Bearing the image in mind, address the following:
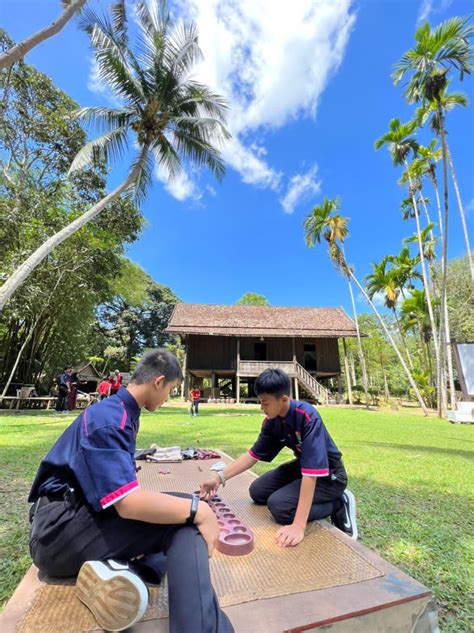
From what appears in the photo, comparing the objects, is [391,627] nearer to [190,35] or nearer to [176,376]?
[176,376]

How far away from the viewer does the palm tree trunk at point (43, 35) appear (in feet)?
15.8

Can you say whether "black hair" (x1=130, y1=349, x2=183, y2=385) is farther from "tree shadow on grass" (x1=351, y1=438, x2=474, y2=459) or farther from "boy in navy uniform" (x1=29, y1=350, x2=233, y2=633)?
"tree shadow on grass" (x1=351, y1=438, x2=474, y2=459)

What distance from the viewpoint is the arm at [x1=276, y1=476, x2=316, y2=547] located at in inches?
75.5

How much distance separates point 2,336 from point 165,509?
744 inches

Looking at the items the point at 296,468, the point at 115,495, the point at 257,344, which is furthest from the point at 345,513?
the point at 257,344

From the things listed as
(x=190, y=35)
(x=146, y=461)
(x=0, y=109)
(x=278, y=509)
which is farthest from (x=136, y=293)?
(x=278, y=509)

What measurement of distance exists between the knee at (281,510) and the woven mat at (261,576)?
0.06 metres

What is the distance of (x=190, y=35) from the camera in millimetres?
10164

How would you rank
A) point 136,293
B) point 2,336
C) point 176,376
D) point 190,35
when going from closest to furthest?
point 176,376 < point 190,35 < point 2,336 < point 136,293

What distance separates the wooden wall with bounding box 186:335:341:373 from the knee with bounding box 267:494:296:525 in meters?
19.2

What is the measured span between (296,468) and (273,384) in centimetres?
88

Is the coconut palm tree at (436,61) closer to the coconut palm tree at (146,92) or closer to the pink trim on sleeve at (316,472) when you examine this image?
the coconut palm tree at (146,92)

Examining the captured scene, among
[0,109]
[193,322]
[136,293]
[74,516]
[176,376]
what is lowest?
[74,516]

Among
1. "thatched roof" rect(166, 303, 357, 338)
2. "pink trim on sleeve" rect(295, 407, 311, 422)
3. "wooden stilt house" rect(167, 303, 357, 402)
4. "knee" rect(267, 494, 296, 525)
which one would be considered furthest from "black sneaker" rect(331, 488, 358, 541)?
"thatched roof" rect(166, 303, 357, 338)
